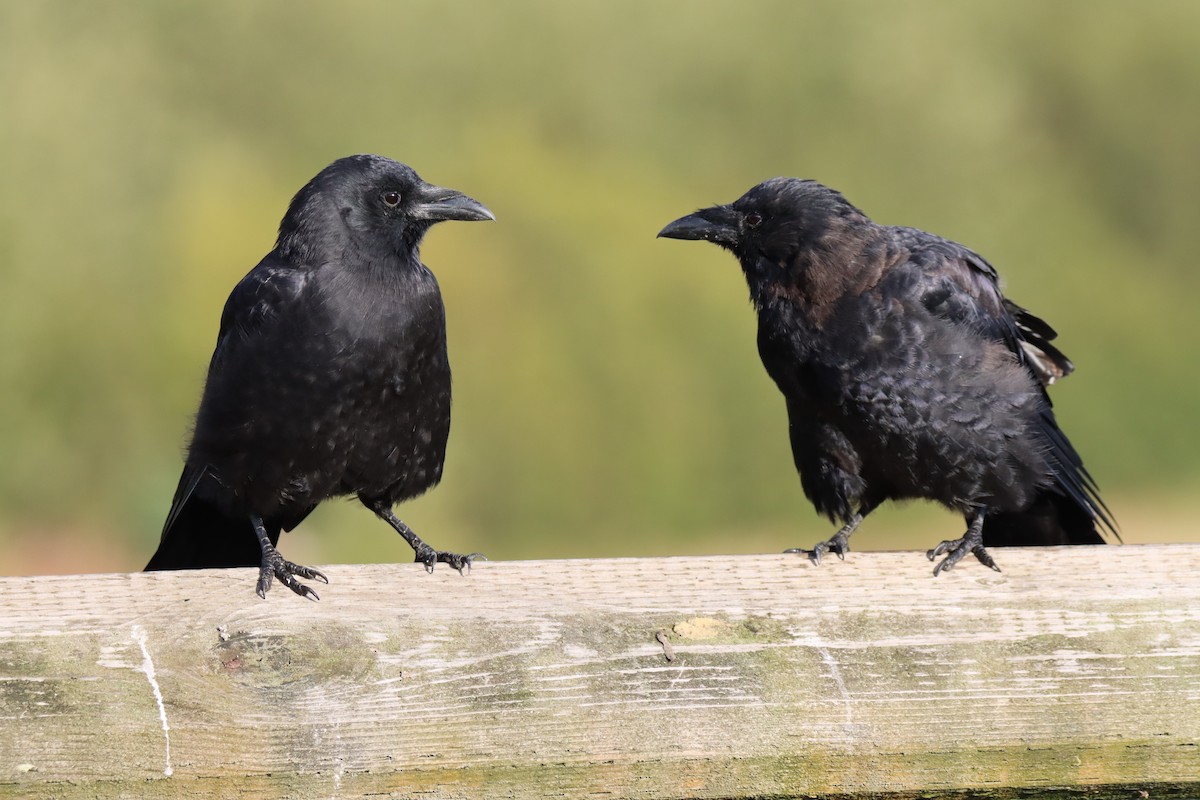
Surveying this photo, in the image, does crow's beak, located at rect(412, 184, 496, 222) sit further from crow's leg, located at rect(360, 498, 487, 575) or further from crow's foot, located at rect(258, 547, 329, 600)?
crow's foot, located at rect(258, 547, 329, 600)

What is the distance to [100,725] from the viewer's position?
6.83ft

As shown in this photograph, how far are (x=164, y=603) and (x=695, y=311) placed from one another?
4.58m

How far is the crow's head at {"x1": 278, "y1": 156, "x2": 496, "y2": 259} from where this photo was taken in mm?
3797

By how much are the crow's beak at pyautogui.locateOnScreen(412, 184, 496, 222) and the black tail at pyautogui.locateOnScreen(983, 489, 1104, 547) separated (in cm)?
182

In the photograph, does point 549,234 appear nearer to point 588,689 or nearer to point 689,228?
point 689,228

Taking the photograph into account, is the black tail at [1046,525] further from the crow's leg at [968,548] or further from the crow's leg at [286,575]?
the crow's leg at [286,575]

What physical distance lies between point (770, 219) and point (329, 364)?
60.8 inches

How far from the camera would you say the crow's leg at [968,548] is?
2833 mm

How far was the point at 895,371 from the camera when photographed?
409 cm

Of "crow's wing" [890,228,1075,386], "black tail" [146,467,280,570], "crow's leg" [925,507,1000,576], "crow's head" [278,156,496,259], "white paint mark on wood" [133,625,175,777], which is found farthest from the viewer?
"crow's wing" [890,228,1075,386]

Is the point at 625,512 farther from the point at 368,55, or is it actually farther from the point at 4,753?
the point at 4,753

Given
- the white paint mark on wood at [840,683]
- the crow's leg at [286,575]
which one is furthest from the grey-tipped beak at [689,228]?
the white paint mark on wood at [840,683]

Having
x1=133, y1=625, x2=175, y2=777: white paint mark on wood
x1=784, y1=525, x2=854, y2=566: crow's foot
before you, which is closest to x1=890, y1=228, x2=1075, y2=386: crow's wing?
x1=784, y1=525, x2=854, y2=566: crow's foot

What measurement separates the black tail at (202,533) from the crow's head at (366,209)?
748 mm
